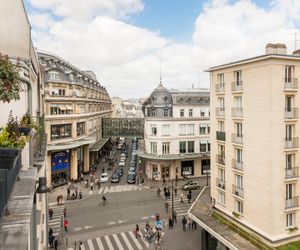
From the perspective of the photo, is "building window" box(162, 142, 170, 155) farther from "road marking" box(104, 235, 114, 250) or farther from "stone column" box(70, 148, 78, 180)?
"road marking" box(104, 235, 114, 250)

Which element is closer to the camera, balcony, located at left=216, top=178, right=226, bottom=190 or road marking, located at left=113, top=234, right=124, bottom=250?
road marking, located at left=113, top=234, right=124, bottom=250

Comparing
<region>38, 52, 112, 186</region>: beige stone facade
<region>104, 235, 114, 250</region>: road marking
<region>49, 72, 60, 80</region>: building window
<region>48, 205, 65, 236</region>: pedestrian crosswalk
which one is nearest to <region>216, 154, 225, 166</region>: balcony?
<region>104, 235, 114, 250</region>: road marking

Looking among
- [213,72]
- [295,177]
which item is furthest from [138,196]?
[295,177]

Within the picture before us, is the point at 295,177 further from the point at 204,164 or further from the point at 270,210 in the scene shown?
the point at 204,164

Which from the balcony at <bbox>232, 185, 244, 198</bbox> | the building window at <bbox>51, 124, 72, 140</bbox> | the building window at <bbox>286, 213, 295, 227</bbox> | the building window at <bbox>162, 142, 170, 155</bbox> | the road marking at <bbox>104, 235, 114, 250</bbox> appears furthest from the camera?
the building window at <bbox>162, 142, 170, 155</bbox>

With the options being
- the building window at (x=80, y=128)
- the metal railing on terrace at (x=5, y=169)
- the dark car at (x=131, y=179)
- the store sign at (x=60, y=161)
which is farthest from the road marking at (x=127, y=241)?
the building window at (x=80, y=128)

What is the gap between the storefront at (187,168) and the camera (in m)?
54.3

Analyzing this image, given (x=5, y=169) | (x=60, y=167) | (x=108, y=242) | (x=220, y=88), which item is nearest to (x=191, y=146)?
(x=60, y=167)

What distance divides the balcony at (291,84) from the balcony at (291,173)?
252 inches

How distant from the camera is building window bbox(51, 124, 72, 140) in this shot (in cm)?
4624

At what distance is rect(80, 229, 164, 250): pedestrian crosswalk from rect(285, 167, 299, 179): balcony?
46.8 ft

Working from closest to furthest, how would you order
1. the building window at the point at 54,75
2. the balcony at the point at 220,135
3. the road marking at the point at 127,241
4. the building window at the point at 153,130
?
the road marking at the point at 127,241 → the balcony at the point at 220,135 → the building window at the point at 54,75 → the building window at the point at 153,130

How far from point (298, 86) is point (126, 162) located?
5139cm

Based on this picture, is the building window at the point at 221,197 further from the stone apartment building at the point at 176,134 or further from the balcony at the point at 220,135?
the stone apartment building at the point at 176,134
